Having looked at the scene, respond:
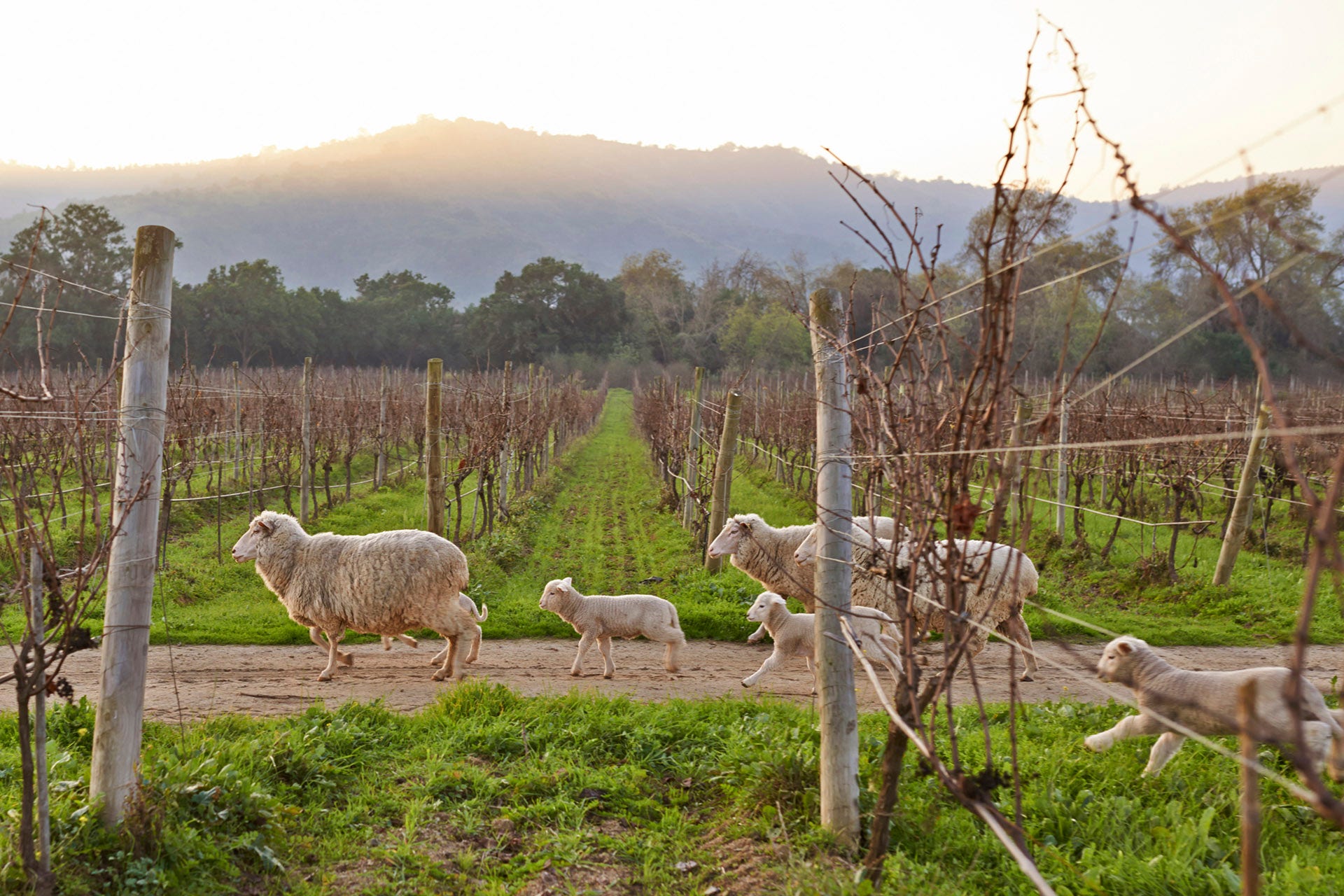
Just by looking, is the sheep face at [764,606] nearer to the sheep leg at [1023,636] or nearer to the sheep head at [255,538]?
the sheep leg at [1023,636]

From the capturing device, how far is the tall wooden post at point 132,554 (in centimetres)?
389

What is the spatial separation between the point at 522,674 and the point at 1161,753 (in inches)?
203

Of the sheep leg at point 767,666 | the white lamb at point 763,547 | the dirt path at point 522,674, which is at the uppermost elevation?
the white lamb at point 763,547

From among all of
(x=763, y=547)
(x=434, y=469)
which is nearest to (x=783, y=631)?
(x=763, y=547)

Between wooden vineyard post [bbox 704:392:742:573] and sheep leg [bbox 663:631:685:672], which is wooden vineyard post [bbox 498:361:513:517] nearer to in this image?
wooden vineyard post [bbox 704:392:742:573]

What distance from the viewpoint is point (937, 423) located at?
3.26 meters

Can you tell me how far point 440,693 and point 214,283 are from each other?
54.6 m

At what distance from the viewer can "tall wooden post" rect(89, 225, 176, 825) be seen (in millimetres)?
3887

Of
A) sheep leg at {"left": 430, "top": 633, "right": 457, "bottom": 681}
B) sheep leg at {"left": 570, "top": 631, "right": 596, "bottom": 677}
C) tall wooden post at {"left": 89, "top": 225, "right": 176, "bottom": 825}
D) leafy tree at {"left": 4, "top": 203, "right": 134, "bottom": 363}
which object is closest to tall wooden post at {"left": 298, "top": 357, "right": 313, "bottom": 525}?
sheep leg at {"left": 430, "top": 633, "right": 457, "bottom": 681}

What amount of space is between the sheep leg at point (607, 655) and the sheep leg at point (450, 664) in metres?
1.34

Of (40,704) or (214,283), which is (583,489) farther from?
(214,283)

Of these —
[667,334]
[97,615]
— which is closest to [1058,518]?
[97,615]

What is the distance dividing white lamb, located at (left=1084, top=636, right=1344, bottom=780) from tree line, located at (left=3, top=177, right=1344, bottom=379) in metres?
23.9

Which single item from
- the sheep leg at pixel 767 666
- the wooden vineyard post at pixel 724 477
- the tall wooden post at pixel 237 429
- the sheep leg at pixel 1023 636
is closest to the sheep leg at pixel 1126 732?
the sheep leg at pixel 1023 636
